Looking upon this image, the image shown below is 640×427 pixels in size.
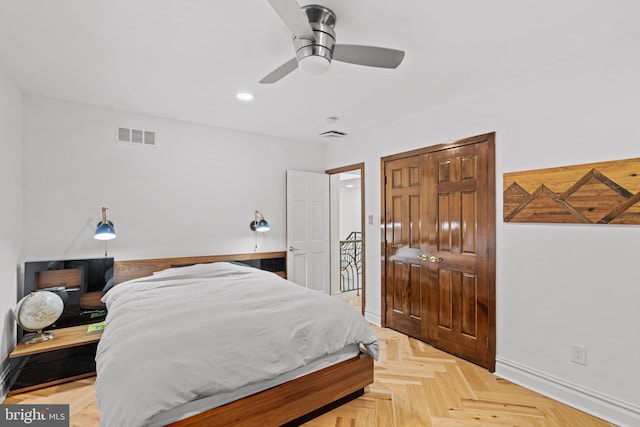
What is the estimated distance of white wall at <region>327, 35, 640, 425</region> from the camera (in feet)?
6.55

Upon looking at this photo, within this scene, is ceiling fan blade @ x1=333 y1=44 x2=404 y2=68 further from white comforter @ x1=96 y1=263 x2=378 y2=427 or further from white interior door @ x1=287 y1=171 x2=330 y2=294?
white interior door @ x1=287 y1=171 x2=330 y2=294

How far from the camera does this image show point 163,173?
355cm

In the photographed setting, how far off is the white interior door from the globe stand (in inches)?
102

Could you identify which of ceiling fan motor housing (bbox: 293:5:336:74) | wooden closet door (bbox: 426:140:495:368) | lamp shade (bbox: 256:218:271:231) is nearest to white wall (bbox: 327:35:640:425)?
wooden closet door (bbox: 426:140:495:368)

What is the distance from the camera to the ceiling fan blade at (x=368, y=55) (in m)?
1.67

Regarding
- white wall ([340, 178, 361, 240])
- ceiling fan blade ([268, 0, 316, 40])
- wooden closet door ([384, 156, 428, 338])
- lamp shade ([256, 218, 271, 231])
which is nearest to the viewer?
ceiling fan blade ([268, 0, 316, 40])

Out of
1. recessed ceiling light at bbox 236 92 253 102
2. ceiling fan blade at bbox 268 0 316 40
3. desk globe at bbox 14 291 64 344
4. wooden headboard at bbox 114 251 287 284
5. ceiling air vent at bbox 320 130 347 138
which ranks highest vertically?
recessed ceiling light at bbox 236 92 253 102

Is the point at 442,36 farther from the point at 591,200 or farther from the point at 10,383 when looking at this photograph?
the point at 10,383

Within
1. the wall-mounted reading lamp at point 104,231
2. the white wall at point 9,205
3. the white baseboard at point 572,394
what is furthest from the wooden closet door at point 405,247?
the white wall at point 9,205

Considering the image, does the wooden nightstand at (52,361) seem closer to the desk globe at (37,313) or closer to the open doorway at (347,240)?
the desk globe at (37,313)

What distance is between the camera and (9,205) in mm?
2488

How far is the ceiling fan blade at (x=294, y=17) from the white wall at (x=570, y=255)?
6.49 ft

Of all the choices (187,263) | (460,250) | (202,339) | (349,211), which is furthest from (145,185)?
(349,211)

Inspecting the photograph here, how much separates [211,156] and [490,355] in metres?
3.75
